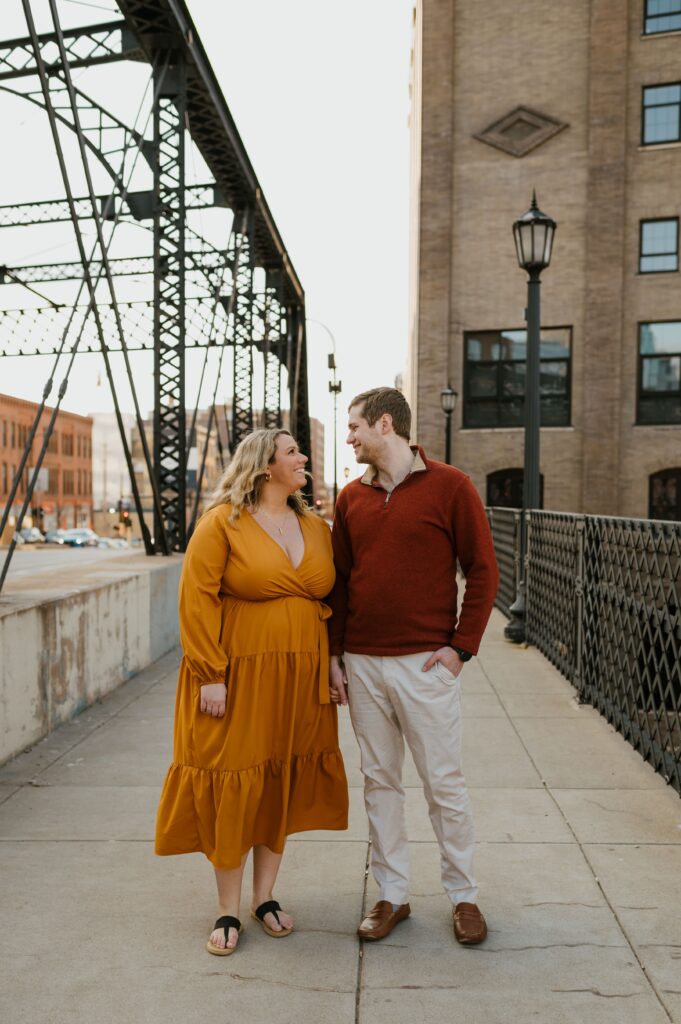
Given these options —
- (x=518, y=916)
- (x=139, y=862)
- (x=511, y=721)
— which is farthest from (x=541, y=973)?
(x=511, y=721)

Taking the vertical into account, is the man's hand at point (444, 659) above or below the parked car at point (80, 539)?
above

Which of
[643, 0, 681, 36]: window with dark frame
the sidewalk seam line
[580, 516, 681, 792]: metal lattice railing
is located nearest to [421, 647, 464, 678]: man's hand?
the sidewalk seam line

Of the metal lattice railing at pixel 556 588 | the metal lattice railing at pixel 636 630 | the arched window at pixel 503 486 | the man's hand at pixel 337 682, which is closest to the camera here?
the man's hand at pixel 337 682

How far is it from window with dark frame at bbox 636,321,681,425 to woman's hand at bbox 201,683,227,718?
21.8 m

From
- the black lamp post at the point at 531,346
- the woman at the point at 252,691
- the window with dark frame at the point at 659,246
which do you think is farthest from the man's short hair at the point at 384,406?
the window with dark frame at the point at 659,246

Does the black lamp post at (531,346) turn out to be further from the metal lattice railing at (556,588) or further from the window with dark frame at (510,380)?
the window with dark frame at (510,380)

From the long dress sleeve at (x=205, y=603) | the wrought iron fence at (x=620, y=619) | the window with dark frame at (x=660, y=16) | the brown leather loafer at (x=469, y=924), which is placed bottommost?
the brown leather loafer at (x=469, y=924)

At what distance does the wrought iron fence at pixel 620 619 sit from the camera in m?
4.88

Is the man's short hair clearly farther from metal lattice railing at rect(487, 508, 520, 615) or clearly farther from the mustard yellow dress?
metal lattice railing at rect(487, 508, 520, 615)

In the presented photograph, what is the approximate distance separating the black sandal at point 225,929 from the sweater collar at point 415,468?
1.66m

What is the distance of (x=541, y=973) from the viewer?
2816mm

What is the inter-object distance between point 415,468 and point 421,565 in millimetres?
360

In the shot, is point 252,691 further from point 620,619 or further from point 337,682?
point 620,619

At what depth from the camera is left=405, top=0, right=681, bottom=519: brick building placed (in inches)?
886
